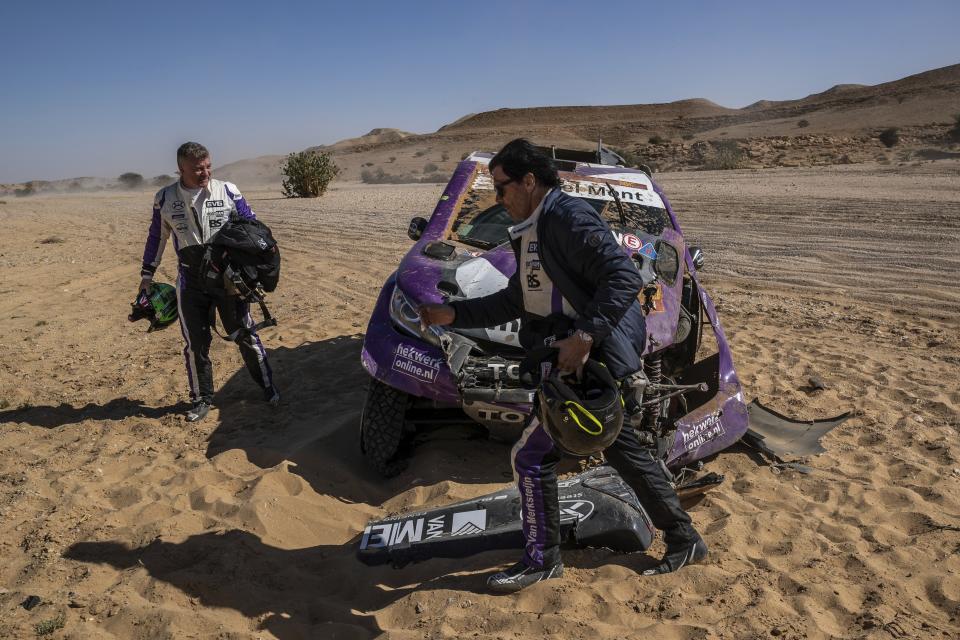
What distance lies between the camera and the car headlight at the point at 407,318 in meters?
4.58

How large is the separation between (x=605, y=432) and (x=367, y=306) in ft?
20.2

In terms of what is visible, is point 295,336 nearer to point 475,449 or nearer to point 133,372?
point 133,372

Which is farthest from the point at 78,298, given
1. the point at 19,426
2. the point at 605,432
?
the point at 605,432

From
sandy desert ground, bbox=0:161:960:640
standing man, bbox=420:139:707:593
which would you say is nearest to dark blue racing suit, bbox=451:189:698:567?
standing man, bbox=420:139:707:593

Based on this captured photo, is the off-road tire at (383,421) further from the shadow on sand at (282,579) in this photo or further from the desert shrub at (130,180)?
the desert shrub at (130,180)

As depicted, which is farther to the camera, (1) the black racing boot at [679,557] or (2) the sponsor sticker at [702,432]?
→ (2) the sponsor sticker at [702,432]

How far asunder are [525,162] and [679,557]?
2.04 meters

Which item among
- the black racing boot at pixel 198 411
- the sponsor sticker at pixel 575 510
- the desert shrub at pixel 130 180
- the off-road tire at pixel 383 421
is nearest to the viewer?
the sponsor sticker at pixel 575 510

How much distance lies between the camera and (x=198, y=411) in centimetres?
592

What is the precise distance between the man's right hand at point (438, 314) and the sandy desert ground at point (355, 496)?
1261 mm

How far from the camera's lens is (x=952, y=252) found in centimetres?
1124

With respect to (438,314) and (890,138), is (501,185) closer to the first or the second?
(438,314)

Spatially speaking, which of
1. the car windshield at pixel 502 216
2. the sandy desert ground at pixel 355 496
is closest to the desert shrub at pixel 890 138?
the sandy desert ground at pixel 355 496

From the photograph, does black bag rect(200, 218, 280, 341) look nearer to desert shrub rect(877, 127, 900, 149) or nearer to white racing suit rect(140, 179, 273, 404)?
white racing suit rect(140, 179, 273, 404)
